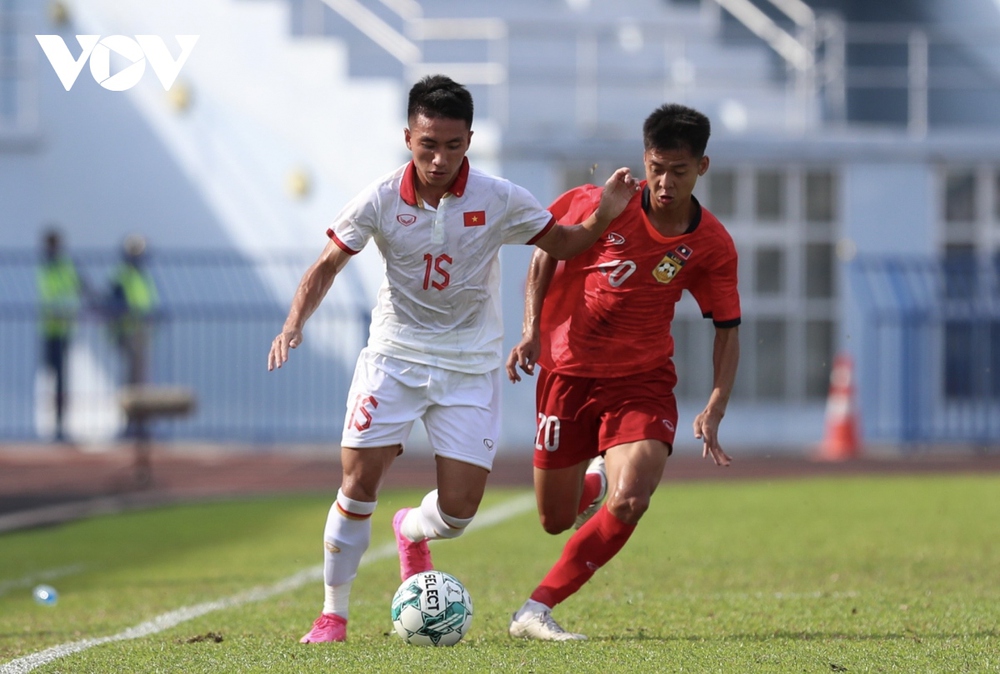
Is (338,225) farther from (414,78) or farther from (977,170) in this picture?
(977,170)

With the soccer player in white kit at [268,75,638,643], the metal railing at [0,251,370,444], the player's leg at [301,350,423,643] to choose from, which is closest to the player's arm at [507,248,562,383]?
the soccer player in white kit at [268,75,638,643]

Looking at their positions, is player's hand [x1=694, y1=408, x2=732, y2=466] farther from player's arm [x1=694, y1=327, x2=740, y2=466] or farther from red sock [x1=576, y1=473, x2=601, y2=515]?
red sock [x1=576, y1=473, x2=601, y2=515]

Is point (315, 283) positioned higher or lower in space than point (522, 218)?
lower

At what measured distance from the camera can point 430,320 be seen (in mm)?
6137

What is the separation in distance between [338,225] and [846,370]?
495 inches

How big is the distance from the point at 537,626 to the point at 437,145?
195cm

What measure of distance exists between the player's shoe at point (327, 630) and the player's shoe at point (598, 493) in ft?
4.53

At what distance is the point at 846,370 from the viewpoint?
17578mm

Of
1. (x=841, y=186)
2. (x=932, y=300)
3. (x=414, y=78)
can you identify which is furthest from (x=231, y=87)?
(x=932, y=300)

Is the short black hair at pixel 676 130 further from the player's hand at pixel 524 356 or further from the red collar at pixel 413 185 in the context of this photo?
the player's hand at pixel 524 356

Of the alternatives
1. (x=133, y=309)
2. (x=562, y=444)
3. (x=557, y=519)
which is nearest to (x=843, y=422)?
(x=133, y=309)

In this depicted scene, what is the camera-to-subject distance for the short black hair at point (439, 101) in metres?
5.75

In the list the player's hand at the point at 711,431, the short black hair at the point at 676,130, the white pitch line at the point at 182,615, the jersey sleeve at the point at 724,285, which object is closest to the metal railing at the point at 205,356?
the white pitch line at the point at 182,615
